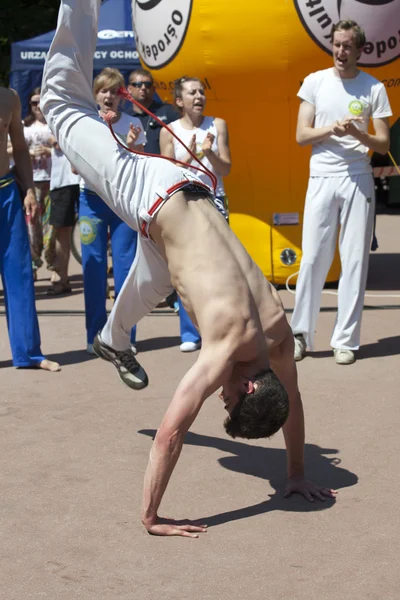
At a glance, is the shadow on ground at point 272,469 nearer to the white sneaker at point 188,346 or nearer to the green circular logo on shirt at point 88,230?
the white sneaker at point 188,346

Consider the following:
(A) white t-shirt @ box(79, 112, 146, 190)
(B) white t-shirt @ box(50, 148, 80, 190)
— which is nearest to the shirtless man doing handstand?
(A) white t-shirt @ box(79, 112, 146, 190)

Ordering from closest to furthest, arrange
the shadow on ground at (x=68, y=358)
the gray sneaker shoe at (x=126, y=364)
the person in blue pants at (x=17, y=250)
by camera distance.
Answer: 1. the gray sneaker shoe at (x=126, y=364)
2. the person in blue pants at (x=17, y=250)
3. the shadow on ground at (x=68, y=358)

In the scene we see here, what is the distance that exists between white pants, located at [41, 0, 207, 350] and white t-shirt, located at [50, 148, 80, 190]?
4139mm

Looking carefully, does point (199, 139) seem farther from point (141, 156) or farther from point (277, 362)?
point (277, 362)

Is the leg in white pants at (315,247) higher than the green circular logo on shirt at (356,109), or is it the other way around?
the green circular logo on shirt at (356,109)

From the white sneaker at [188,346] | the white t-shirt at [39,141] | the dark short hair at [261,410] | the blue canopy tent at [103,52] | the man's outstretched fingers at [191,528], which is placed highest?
the blue canopy tent at [103,52]

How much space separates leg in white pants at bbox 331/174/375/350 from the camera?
6.74m

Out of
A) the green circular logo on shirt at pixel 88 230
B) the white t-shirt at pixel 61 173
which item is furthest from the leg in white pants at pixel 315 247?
the white t-shirt at pixel 61 173

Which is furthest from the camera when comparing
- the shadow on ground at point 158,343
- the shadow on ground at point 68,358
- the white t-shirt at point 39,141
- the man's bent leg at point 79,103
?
the white t-shirt at point 39,141

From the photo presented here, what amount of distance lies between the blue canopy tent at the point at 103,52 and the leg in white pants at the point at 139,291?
8130 millimetres

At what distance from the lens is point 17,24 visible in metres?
17.4

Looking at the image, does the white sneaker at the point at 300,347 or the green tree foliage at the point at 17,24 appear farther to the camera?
the green tree foliage at the point at 17,24

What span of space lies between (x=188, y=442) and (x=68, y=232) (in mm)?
4509

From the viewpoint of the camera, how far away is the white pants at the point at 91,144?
15.8ft
